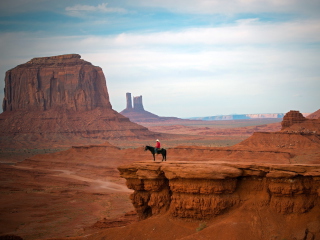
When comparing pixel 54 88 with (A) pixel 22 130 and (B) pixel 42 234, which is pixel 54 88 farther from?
(B) pixel 42 234

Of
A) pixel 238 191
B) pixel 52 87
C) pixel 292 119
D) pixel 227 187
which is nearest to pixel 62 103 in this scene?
pixel 52 87

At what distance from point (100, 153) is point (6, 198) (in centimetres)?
3421

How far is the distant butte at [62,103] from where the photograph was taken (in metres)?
112

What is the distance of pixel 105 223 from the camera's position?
25.4 m

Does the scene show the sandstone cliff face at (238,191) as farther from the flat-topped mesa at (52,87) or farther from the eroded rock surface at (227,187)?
the flat-topped mesa at (52,87)

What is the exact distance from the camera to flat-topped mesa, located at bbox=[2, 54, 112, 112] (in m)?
119

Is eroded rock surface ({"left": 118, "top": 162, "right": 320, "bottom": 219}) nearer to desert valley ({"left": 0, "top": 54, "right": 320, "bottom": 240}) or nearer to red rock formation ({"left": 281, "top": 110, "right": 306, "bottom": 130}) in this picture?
desert valley ({"left": 0, "top": 54, "right": 320, "bottom": 240})

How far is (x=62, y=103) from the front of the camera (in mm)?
119375

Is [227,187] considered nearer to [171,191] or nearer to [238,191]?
[238,191]

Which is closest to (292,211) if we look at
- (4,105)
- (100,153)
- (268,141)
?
(268,141)

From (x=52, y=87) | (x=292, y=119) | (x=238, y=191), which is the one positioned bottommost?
(x=238, y=191)

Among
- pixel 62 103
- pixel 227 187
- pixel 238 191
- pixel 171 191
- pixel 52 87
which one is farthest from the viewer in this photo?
pixel 52 87

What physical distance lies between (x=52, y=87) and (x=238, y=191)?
108m

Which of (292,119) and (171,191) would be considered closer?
(171,191)
